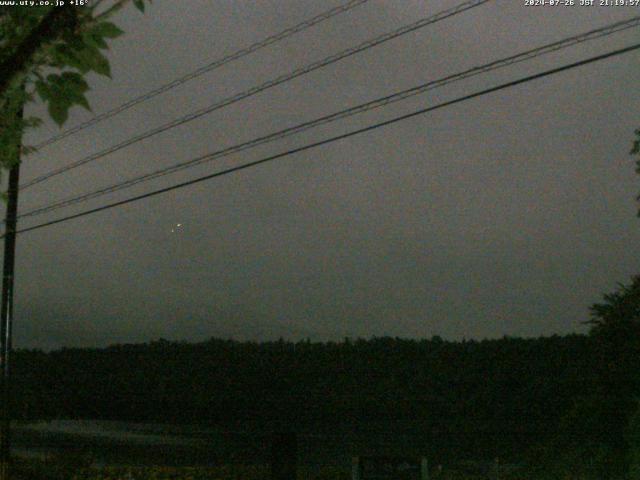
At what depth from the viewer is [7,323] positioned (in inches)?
602

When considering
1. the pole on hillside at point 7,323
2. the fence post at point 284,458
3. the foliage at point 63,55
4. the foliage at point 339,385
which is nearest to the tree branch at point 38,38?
the foliage at point 63,55

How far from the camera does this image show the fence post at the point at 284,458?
10.4 metres

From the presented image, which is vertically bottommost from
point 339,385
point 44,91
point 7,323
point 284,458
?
point 284,458

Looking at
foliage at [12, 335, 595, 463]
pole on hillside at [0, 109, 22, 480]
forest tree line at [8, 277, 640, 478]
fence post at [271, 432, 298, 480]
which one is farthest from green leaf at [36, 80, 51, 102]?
foliage at [12, 335, 595, 463]

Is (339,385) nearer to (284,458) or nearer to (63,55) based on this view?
(284,458)

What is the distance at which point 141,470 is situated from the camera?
15.1 metres

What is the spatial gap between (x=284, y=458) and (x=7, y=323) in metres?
7.27

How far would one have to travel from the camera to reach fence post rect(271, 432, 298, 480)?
10.4 metres

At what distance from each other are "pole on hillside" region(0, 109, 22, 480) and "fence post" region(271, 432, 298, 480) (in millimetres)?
6709

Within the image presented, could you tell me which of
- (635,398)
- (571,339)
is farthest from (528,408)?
(635,398)

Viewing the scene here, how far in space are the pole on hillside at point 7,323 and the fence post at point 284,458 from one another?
264 inches

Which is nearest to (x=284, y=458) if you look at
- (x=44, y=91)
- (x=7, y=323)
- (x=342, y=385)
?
(x=44, y=91)

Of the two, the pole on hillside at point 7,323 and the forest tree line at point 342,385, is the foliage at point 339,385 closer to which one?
the forest tree line at point 342,385

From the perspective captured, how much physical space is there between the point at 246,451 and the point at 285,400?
41.0 ft
